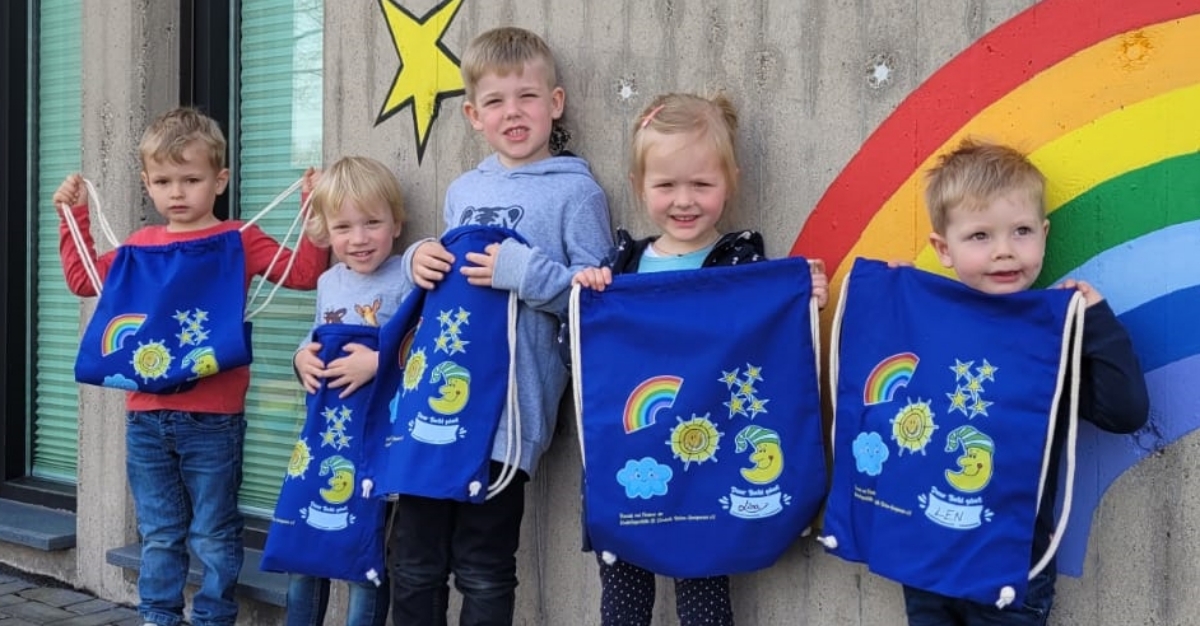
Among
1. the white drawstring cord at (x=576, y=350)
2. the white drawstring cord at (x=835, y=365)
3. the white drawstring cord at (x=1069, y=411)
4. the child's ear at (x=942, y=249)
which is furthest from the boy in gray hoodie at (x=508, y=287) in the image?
the white drawstring cord at (x=1069, y=411)

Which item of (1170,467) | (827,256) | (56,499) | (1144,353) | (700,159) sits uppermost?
(700,159)

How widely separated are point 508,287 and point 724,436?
0.72 m

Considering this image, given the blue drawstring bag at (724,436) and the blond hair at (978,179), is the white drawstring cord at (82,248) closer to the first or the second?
the blue drawstring bag at (724,436)

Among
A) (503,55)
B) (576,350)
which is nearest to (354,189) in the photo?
(503,55)

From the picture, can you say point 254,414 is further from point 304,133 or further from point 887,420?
point 887,420

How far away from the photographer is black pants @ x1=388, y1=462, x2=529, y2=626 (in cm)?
341

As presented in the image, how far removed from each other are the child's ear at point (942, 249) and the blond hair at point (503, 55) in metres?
1.26

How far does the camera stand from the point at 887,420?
2.81m

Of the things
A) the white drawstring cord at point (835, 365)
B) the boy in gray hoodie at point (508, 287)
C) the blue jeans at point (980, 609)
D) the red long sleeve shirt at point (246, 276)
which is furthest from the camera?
the red long sleeve shirt at point (246, 276)

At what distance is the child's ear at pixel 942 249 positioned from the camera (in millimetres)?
2766

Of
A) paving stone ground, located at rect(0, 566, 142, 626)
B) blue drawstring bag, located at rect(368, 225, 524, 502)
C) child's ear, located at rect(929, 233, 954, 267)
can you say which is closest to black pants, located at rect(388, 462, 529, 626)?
blue drawstring bag, located at rect(368, 225, 524, 502)

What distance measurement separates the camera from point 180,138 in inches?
160

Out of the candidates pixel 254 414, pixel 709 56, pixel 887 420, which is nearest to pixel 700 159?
pixel 709 56

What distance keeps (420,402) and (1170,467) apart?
1842mm
